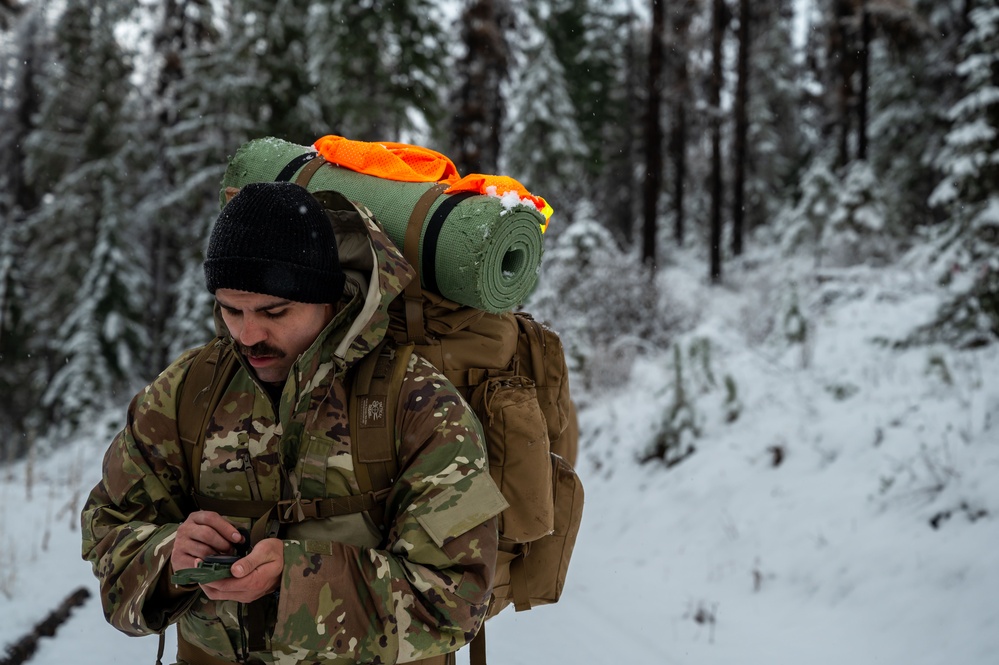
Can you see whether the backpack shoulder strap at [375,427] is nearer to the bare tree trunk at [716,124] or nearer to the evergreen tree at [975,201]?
the evergreen tree at [975,201]

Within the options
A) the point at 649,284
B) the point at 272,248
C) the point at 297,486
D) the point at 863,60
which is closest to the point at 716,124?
the point at 863,60

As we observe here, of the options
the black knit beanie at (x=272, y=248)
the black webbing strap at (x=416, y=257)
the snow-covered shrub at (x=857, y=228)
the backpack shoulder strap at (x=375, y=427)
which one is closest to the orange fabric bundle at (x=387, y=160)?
the black webbing strap at (x=416, y=257)

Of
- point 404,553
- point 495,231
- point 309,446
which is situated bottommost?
point 404,553

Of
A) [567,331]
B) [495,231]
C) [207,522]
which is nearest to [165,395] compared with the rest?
[207,522]

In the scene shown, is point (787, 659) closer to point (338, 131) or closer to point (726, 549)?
point (726, 549)

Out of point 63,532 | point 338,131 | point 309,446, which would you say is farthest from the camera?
point 338,131

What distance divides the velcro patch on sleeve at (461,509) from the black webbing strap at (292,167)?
1.16 m

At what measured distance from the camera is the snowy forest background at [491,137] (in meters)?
13.3

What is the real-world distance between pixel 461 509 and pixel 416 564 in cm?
16

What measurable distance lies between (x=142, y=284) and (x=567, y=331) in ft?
42.6

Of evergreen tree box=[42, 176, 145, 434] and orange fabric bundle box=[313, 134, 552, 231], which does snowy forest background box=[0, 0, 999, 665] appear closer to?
evergreen tree box=[42, 176, 145, 434]

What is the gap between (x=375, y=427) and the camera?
6.10 feet

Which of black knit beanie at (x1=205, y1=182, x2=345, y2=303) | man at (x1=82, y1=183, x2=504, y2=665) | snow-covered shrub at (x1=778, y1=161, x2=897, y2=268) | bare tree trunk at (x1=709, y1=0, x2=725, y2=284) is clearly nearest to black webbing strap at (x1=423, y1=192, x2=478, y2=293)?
man at (x1=82, y1=183, x2=504, y2=665)

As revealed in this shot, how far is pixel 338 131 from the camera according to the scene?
1355cm
